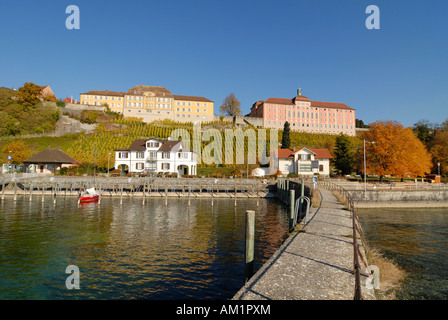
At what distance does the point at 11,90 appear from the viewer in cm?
10438

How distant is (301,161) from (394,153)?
2143 centimetres

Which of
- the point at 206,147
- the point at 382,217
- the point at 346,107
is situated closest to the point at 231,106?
the point at 206,147

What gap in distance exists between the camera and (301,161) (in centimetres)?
6700

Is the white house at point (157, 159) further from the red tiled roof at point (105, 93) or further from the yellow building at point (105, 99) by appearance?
the red tiled roof at point (105, 93)

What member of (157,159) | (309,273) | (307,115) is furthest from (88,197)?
(307,115)

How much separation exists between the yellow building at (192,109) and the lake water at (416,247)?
91.5 m

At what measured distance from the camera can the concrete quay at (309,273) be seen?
695 centimetres

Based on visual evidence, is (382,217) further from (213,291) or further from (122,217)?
(122,217)

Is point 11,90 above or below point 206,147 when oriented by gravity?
above

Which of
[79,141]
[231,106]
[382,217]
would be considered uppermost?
[231,106]

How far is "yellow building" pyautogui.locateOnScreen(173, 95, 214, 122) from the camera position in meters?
115

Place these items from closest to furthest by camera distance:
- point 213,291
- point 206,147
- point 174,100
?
point 213,291, point 206,147, point 174,100

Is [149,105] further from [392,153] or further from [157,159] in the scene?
[392,153]

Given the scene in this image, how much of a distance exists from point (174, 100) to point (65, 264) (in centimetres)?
10569
